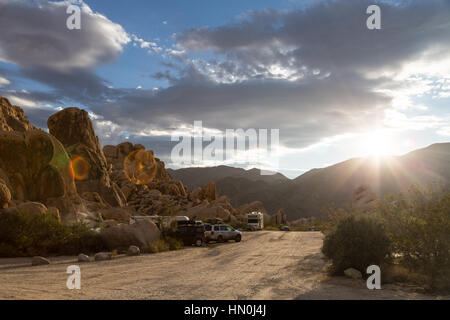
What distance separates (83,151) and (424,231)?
5737 centimetres

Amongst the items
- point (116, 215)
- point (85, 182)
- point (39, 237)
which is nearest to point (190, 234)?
point (39, 237)

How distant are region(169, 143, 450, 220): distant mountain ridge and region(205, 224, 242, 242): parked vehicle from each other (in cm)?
7103

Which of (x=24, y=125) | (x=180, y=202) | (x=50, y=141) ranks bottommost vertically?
(x=180, y=202)

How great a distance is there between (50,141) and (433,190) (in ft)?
97.9

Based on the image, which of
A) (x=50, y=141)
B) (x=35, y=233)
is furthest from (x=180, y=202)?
(x=35, y=233)

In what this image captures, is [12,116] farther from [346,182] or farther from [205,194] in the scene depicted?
[346,182]

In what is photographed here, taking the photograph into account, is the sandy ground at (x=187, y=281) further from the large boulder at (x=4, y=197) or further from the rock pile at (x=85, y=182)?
the large boulder at (x=4, y=197)

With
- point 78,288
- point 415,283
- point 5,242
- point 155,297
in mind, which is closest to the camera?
point 155,297

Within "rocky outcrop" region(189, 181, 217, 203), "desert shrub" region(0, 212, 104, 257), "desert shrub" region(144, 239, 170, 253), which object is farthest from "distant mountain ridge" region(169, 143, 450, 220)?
"desert shrub" region(0, 212, 104, 257)

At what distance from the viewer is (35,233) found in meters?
20.7

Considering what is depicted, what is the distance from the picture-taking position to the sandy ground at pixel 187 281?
10133 millimetres

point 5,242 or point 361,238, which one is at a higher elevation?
point 361,238

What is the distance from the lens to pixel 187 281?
12.4 m

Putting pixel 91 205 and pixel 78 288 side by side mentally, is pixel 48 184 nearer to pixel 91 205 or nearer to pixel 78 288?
pixel 91 205
